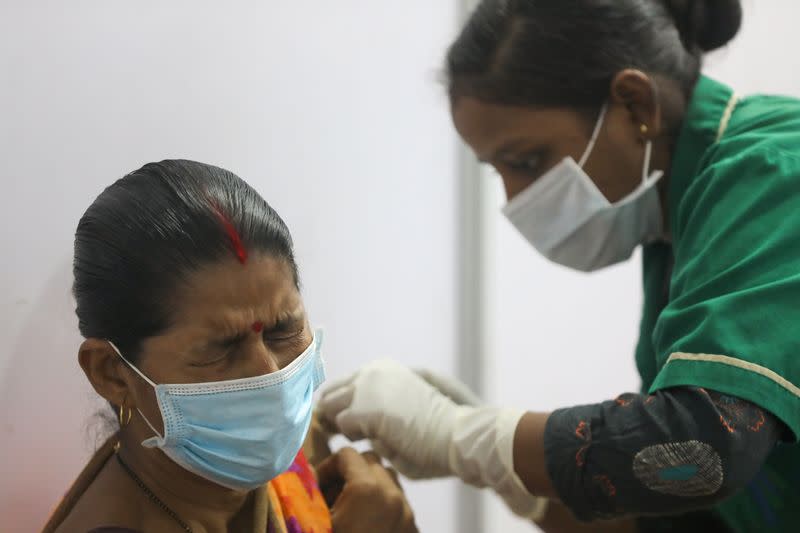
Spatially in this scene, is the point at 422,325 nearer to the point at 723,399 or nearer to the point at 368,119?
the point at 368,119

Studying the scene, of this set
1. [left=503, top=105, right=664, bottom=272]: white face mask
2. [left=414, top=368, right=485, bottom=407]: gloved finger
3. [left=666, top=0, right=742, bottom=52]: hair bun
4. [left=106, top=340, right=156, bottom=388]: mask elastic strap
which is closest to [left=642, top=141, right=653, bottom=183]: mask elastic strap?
[left=503, top=105, right=664, bottom=272]: white face mask

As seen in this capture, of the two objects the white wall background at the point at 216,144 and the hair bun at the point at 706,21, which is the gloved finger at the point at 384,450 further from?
the hair bun at the point at 706,21

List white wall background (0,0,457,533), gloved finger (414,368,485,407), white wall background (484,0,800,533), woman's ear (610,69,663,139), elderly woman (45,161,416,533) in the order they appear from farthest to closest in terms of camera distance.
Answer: white wall background (484,0,800,533)
gloved finger (414,368,485,407)
woman's ear (610,69,663,139)
white wall background (0,0,457,533)
elderly woman (45,161,416,533)

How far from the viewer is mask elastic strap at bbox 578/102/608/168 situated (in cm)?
115

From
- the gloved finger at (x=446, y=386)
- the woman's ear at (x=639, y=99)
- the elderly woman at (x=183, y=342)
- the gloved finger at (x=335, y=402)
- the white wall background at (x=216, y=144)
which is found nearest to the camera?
the elderly woman at (x=183, y=342)

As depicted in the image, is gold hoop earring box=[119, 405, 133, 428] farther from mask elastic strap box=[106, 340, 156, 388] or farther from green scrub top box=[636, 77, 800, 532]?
green scrub top box=[636, 77, 800, 532]

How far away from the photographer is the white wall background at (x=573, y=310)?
1.89 m

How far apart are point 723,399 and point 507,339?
97 centimetres

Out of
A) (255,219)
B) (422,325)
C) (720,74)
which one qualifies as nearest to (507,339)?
(422,325)

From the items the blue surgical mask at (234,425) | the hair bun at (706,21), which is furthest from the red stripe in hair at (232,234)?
the hair bun at (706,21)

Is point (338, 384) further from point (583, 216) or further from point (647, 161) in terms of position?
point (647, 161)

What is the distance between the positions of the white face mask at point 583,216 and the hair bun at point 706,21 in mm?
201

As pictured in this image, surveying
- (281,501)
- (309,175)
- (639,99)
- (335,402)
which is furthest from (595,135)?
(281,501)

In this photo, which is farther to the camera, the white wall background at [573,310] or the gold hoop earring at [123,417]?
the white wall background at [573,310]
